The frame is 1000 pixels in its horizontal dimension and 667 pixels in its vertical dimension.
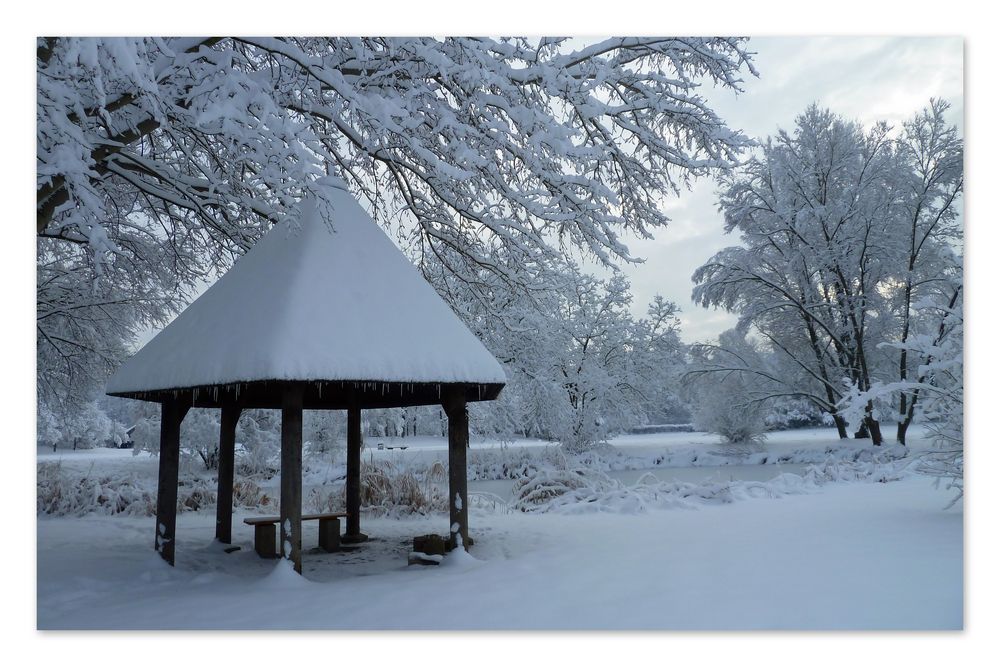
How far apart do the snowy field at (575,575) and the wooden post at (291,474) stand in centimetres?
17

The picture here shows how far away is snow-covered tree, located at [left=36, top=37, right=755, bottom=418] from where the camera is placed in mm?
4461

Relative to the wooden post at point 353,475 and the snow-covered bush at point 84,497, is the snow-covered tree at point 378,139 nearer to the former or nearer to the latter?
the snow-covered bush at point 84,497

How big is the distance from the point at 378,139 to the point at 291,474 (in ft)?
9.52

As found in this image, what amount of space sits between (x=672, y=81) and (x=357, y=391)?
437 centimetres

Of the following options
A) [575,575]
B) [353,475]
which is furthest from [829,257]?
[575,575]

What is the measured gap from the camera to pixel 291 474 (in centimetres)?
517

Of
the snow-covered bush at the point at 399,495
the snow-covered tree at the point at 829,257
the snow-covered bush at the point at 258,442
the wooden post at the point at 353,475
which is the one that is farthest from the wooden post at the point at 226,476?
the snow-covered tree at the point at 829,257

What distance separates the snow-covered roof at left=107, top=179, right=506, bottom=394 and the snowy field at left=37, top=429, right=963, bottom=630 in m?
1.51

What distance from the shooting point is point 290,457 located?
518 cm

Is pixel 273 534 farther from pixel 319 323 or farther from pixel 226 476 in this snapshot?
pixel 319 323

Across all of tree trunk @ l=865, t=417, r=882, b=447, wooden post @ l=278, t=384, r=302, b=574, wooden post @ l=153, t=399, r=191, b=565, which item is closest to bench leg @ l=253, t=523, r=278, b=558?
wooden post @ l=153, t=399, r=191, b=565

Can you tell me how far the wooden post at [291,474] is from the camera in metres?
5.14
